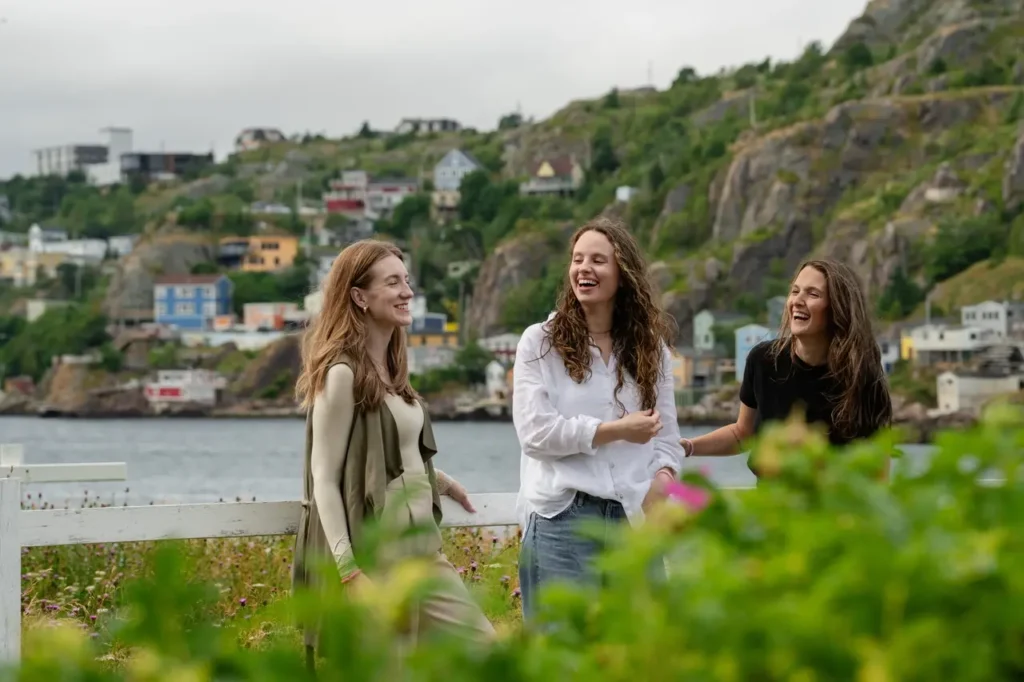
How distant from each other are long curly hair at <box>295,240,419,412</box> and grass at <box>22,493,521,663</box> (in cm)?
104

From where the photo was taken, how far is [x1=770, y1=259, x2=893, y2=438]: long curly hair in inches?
183

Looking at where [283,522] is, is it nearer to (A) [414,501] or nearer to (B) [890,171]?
(A) [414,501]

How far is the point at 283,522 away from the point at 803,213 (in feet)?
346

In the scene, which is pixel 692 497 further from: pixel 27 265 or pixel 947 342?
pixel 27 265

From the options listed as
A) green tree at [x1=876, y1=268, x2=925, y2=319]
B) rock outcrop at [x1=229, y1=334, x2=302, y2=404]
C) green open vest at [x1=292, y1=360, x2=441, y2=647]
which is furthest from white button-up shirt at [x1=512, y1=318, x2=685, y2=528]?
rock outcrop at [x1=229, y1=334, x2=302, y2=404]

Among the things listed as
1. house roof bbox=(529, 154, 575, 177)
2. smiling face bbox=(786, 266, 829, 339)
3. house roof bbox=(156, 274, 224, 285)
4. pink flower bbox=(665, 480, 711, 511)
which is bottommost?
house roof bbox=(156, 274, 224, 285)

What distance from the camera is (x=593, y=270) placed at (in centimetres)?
440

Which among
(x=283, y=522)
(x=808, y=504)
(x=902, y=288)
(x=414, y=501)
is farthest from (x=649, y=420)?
(x=902, y=288)

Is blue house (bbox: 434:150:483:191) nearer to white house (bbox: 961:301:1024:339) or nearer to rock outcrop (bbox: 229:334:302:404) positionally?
rock outcrop (bbox: 229:334:302:404)

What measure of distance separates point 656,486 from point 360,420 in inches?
31.3

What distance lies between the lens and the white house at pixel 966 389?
302 ft

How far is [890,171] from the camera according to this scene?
365ft

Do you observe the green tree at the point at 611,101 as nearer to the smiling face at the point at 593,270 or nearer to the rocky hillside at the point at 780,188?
the rocky hillside at the point at 780,188

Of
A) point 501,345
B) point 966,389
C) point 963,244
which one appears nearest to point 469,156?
point 501,345
